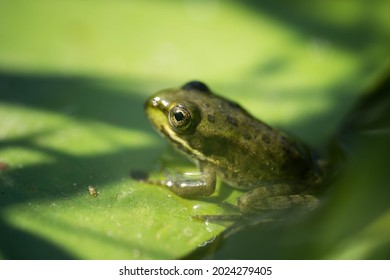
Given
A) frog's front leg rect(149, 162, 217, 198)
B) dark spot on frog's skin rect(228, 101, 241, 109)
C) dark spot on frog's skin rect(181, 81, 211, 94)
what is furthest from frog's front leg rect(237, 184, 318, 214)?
dark spot on frog's skin rect(181, 81, 211, 94)

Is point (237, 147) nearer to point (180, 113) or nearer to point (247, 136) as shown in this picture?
point (247, 136)

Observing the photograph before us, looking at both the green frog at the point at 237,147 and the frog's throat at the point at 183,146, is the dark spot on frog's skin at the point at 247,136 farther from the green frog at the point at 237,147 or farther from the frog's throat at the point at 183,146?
the frog's throat at the point at 183,146

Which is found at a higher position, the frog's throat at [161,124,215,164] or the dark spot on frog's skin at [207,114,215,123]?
the dark spot on frog's skin at [207,114,215,123]

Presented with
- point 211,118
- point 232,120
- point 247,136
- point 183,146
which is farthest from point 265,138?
point 183,146

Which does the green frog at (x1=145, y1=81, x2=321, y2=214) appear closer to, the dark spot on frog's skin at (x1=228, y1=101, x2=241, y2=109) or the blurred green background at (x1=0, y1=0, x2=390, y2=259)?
the dark spot on frog's skin at (x1=228, y1=101, x2=241, y2=109)
